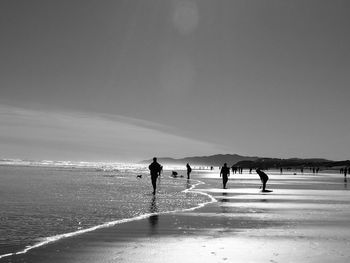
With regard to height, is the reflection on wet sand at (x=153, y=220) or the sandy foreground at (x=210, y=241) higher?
the reflection on wet sand at (x=153, y=220)

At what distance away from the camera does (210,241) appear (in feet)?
35.5

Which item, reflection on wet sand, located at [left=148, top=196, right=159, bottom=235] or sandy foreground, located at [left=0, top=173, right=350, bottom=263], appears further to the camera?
reflection on wet sand, located at [left=148, top=196, right=159, bottom=235]

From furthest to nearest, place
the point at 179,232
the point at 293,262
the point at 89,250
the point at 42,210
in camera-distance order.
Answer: the point at 42,210 → the point at 179,232 → the point at 89,250 → the point at 293,262

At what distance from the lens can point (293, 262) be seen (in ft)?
27.6

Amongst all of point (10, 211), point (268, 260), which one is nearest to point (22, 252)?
point (268, 260)

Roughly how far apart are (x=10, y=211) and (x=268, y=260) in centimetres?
1119

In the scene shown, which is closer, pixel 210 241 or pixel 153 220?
pixel 210 241

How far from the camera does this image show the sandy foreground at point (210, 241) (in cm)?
885

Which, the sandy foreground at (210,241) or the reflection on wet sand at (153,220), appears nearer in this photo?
the sandy foreground at (210,241)

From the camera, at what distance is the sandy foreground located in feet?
29.0

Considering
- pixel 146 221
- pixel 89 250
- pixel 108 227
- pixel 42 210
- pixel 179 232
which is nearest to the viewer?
pixel 89 250

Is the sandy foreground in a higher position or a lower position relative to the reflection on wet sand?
lower

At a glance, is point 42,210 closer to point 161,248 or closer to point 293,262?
point 161,248

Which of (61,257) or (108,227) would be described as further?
(108,227)
